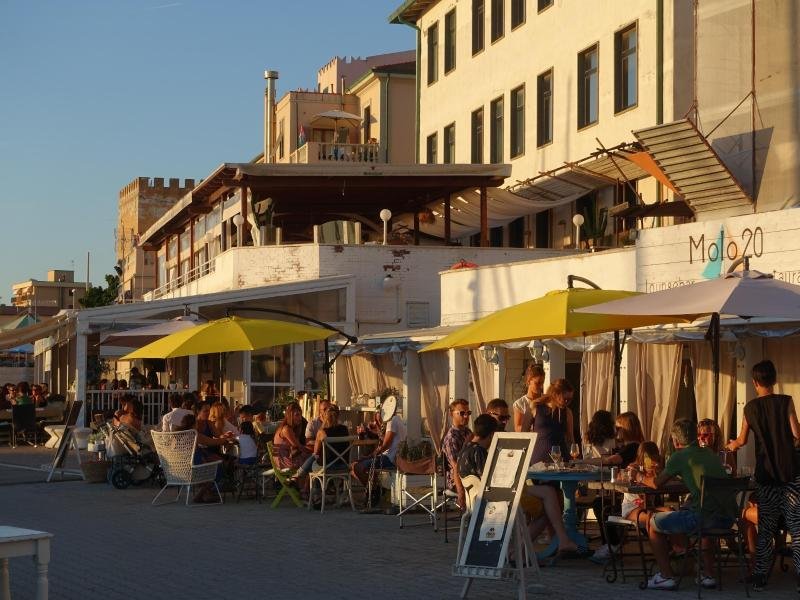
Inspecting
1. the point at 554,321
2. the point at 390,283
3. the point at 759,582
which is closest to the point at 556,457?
the point at 554,321

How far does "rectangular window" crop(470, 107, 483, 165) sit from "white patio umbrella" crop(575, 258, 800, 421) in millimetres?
24124

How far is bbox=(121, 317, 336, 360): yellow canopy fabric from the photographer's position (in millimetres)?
19000

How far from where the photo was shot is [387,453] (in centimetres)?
1725

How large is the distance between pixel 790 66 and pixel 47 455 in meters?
17.1

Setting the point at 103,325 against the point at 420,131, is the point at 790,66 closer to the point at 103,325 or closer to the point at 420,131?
the point at 103,325

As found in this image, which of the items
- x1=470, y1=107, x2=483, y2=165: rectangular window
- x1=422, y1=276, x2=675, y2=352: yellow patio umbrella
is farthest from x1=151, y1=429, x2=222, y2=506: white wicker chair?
x1=470, y1=107, x2=483, y2=165: rectangular window

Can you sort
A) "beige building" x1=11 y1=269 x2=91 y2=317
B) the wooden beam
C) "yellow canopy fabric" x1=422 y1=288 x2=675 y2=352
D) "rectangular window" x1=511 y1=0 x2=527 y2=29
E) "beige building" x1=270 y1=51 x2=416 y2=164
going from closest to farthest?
"yellow canopy fabric" x1=422 y1=288 x2=675 y2=352 → the wooden beam → "rectangular window" x1=511 y1=0 x2=527 y2=29 → "beige building" x1=270 y1=51 x2=416 y2=164 → "beige building" x1=11 y1=269 x2=91 y2=317

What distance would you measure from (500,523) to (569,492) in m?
2.27

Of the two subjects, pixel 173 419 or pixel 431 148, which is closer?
→ pixel 173 419

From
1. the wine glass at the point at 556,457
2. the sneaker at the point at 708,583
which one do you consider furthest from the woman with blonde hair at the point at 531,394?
the sneaker at the point at 708,583

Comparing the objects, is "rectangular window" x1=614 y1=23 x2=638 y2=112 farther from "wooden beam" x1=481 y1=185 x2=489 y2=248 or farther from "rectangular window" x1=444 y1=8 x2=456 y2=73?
"rectangular window" x1=444 y1=8 x2=456 y2=73

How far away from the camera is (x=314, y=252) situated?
2955 centimetres

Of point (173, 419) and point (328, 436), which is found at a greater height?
point (173, 419)

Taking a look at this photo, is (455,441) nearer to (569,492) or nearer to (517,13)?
(569,492)
